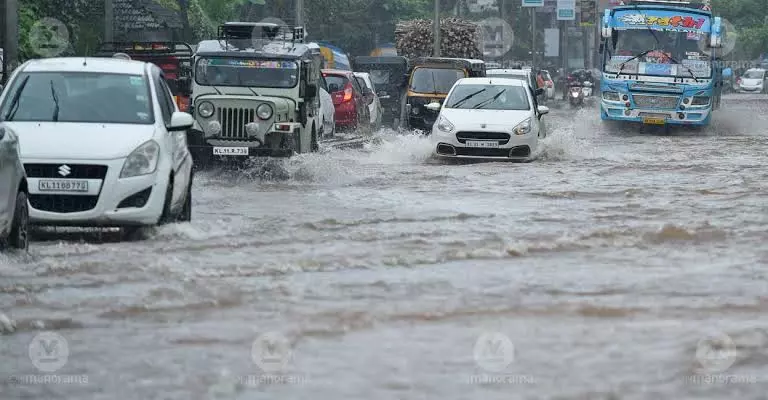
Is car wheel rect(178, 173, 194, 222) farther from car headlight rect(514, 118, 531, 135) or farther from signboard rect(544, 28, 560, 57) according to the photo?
signboard rect(544, 28, 560, 57)

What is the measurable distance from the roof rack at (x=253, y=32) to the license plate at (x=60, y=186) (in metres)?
8.96

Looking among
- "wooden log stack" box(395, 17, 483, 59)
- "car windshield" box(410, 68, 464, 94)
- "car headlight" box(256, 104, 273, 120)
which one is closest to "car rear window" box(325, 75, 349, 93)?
"car windshield" box(410, 68, 464, 94)

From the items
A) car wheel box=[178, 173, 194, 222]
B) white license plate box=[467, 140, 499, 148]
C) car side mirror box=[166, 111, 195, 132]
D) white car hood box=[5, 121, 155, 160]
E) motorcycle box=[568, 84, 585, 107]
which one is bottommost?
motorcycle box=[568, 84, 585, 107]

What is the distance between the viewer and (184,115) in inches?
513

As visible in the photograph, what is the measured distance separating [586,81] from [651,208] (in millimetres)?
48149

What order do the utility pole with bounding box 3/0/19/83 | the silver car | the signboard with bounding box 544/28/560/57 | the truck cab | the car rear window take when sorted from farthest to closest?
the signboard with bounding box 544/28/560/57 → the truck cab → the car rear window → the utility pole with bounding box 3/0/19/83 → the silver car

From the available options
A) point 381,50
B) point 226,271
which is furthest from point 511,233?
point 381,50

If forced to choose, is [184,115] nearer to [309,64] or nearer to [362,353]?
[362,353]

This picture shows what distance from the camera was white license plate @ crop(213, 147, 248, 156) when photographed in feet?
64.3

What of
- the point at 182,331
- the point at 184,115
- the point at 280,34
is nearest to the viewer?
the point at 182,331

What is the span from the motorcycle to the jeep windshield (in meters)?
41.0

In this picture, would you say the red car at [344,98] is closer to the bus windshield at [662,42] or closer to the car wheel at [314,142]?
the bus windshield at [662,42]

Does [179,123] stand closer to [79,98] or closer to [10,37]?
[79,98]

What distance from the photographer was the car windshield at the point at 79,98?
13008 millimetres
